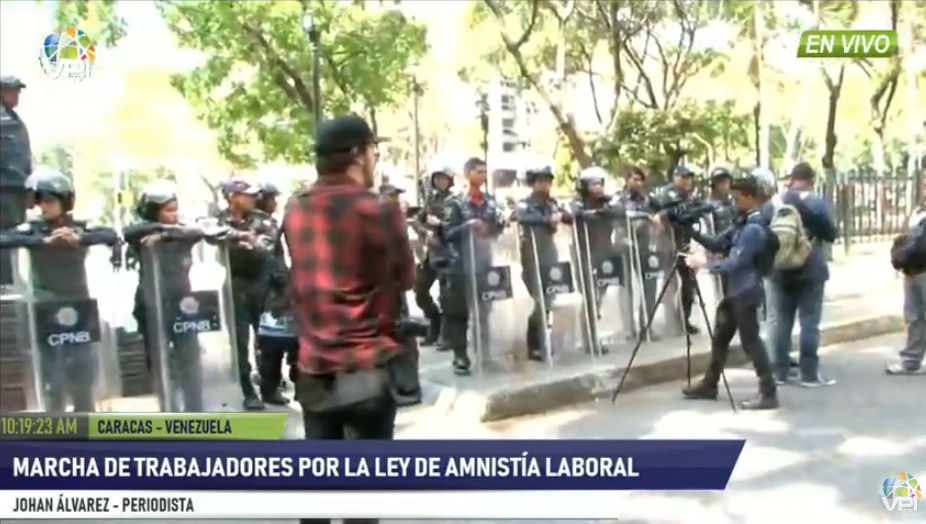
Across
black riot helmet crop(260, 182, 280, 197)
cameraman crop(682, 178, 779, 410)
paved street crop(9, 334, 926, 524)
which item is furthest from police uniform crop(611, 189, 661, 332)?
black riot helmet crop(260, 182, 280, 197)

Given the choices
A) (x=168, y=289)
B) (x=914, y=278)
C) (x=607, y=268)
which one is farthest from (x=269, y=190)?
(x=914, y=278)

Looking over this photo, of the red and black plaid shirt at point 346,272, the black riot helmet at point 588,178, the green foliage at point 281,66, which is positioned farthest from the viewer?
the black riot helmet at point 588,178

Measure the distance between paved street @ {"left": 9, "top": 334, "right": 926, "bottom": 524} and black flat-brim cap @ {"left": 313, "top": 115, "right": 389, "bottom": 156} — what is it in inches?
29.9

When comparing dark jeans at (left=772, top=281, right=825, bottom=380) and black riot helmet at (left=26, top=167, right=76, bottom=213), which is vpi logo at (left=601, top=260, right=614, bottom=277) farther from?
black riot helmet at (left=26, top=167, right=76, bottom=213)

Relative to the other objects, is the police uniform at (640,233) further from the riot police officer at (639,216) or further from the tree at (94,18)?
the tree at (94,18)

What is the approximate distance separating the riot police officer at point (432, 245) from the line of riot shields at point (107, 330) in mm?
569

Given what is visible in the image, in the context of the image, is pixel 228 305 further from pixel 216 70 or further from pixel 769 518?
pixel 769 518

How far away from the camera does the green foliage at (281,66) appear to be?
7.31 ft

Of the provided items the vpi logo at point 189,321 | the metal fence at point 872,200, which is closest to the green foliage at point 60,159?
the vpi logo at point 189,321

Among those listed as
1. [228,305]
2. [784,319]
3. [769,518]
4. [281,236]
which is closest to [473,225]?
[281,236]

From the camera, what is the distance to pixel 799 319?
94.3 inches

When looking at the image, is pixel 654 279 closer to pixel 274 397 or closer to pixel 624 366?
pixel 624 366

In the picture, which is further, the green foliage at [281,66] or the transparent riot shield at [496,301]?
the transparent riot shield at [496,301]

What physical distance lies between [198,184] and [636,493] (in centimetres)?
148
